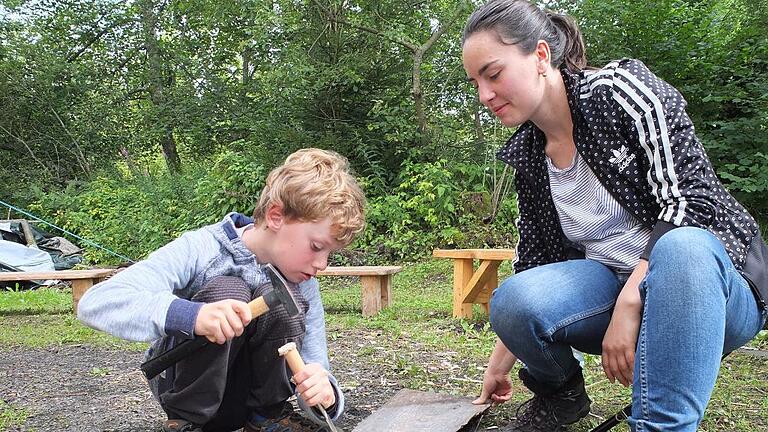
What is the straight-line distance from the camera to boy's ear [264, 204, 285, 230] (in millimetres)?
1915

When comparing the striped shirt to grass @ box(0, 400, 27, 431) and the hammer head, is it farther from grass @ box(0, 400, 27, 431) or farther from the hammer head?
grass @ box(0, 400, 27, 431)

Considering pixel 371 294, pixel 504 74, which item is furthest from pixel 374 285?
pixel 504 74

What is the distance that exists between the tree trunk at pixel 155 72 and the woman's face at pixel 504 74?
13.7 m

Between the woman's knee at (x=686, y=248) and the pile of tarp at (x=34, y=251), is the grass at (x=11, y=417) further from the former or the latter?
the pile of tarp at (x=34, y=251)

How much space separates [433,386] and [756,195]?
515 cm

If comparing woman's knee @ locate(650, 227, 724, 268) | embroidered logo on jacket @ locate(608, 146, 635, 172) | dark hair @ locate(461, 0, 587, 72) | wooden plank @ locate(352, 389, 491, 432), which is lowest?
wooden plank @ locate(352, 389, 491, 432)

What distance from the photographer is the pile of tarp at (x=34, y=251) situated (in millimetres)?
9133

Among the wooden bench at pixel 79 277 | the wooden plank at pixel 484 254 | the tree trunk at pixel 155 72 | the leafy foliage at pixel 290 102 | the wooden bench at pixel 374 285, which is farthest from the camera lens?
the tree trunk at pixel 155 72

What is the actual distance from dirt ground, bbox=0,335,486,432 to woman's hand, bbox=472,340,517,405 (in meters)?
0.13

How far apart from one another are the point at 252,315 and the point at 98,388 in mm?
1739

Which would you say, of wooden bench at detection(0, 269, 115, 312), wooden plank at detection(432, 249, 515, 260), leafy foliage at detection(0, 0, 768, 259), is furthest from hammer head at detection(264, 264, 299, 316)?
leafy foliage at detection(0, 0, 768, 259)

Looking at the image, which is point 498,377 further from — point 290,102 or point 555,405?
point 290,102

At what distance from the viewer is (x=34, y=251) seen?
954 cm

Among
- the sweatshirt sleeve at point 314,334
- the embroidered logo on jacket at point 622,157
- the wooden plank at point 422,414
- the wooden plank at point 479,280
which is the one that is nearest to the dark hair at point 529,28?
the embroidered logo on jacket at point 622,157
